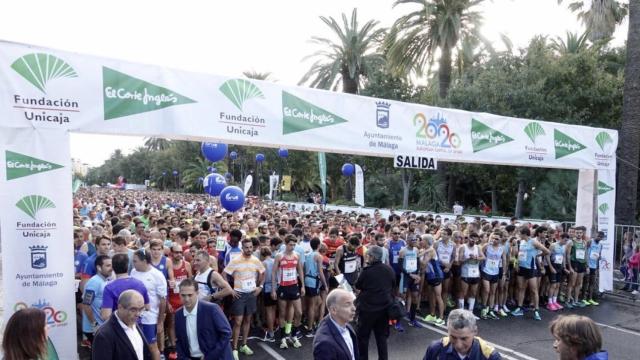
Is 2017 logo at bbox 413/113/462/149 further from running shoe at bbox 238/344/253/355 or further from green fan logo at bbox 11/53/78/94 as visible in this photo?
green fan logo at bbox 11/53/78/94

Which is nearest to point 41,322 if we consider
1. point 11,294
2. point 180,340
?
point 180,340

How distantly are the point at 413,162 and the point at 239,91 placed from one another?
11.7 feet

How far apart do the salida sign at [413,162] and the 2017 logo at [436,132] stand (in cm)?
36

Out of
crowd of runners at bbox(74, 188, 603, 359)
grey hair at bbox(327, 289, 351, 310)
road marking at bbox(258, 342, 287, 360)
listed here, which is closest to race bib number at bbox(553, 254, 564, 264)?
crowd of runners at bbox(74, 188, 603, 359)

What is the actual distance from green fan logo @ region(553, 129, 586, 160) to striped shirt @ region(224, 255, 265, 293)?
7.49 metres

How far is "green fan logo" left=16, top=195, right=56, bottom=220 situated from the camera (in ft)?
16.9

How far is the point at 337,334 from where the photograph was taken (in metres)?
3.64

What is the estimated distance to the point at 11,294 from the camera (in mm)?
5113

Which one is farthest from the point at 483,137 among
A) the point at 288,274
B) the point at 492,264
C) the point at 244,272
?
the point at 244,272

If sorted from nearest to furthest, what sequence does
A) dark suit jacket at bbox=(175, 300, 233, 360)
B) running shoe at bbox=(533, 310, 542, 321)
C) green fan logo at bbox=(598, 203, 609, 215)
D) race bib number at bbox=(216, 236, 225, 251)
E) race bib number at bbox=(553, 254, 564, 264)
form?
1. dark suit jacket at bbox=(175, 300, 233, 360)
2. race bib number at bbox=(216, 236, 225, 251)
3. running shoe at bbox=(533, 310, 542, 321)
4. race bib number at bbox=(553, 254, 564, 264)
5. green fan logo at bbox=(598, 203, 609, 215)

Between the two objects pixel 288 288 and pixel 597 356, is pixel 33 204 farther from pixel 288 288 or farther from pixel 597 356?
pixel 597 356

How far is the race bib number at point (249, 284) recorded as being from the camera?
271 inches

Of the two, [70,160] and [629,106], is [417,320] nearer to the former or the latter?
[70,160]

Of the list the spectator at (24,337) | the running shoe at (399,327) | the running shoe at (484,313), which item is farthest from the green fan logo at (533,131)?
the spectator at (24,337)
